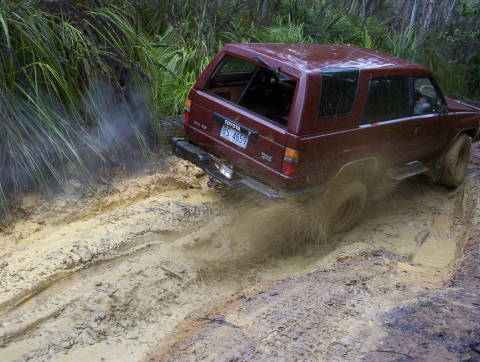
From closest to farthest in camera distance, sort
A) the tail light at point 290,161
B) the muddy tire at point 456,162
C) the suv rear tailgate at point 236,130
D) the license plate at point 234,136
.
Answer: the tail light at point 290,161, the suv rear tailgate at point 236,130, the license plate at point 234,136, the muddy tire at point 456,162

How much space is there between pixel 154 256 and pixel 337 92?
2275 mm

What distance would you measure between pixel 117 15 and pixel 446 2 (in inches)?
376

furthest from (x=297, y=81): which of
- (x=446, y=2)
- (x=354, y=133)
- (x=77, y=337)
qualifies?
(x=446, y=2)

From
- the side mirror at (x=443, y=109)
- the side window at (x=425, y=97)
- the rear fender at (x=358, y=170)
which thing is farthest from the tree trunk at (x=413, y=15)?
the rear fender at (x=358, y=170)

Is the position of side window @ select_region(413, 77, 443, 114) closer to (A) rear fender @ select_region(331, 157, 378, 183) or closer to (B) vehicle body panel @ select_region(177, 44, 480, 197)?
(B) vehicle body panel @ select_region(177, 44, 480, 197)

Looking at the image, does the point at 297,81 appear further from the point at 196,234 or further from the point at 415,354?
the point at 415,354

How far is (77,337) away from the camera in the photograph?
3.65 meters

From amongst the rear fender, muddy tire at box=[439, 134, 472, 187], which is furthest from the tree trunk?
the rear fender

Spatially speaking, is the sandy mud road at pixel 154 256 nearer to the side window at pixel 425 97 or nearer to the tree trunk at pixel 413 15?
the side window at pixel 425 97

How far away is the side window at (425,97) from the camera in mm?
5926

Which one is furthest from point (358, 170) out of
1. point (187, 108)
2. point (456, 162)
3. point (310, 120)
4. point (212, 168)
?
point (456, 162)

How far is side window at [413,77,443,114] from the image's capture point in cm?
593

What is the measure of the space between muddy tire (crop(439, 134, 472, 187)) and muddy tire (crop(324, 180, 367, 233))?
6.10 ft

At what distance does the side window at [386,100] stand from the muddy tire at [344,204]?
725 mm
